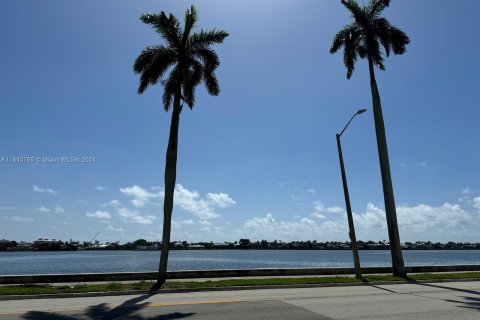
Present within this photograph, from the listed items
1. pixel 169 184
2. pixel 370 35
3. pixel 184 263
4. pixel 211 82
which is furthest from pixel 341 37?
pixel 184 263

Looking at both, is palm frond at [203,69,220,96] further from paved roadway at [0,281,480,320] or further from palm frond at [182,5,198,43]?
paved roadway at [0,281,480,320]

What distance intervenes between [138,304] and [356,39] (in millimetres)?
22907

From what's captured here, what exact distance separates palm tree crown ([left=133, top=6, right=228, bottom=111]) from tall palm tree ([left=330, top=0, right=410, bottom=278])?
10165mm

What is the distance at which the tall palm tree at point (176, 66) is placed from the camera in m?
21.0

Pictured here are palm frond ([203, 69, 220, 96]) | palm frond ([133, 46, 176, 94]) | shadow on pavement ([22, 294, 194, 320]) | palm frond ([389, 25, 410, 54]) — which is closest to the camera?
shadow on pavement ([22, 294, 194, 320])

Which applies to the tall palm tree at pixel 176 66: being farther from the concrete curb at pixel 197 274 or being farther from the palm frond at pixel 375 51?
the palm frond at pixel 375 51

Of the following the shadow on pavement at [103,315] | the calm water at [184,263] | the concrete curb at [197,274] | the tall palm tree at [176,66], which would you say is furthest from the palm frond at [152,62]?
the calm water at [184,263]

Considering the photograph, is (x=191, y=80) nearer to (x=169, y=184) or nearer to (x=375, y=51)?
(x=169, y=184)

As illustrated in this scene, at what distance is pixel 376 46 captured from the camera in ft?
91.3

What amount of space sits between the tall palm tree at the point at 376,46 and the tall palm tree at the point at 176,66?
10.2 meters

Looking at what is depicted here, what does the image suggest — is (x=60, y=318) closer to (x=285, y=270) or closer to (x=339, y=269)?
(x=285, y=270)

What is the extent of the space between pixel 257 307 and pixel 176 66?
14.8 meters

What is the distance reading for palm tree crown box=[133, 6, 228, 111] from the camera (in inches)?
847

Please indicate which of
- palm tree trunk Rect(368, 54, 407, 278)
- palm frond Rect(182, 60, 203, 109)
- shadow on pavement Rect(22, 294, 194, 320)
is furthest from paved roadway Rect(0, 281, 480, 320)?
palm frond Rect(182, 60, 203, 109)
